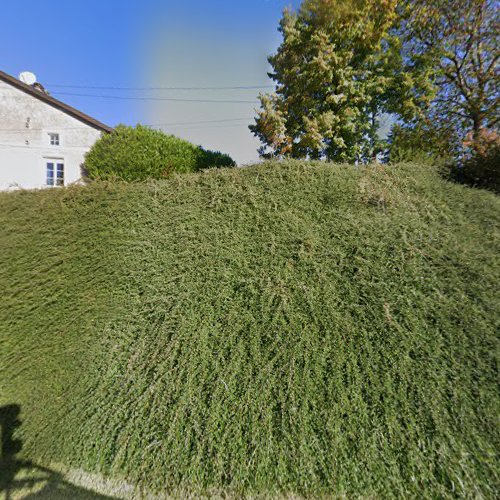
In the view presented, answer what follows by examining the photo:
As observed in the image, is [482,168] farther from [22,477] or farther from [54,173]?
[54,173]

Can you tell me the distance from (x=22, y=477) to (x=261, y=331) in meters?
2.45

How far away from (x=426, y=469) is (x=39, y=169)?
656 inches

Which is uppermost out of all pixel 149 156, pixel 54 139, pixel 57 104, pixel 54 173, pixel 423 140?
pixel 57 104

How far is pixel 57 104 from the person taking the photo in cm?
1179

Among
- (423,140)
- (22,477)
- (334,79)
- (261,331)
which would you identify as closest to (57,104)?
(334,79)


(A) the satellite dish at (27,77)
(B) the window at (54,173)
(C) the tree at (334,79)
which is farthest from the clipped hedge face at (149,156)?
(A) the satellite dish at (27,77)

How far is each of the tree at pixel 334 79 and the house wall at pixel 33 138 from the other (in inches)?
391

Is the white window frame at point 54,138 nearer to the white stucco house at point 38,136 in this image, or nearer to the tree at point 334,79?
the white stucco house at point 38,136

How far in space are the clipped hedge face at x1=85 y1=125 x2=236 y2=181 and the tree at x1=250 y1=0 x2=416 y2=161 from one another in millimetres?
2813

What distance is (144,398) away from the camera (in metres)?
2.03

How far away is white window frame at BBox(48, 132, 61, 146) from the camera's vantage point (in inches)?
461

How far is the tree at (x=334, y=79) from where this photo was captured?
687cm

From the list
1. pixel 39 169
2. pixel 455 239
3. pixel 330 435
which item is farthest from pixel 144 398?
pixel 39 169

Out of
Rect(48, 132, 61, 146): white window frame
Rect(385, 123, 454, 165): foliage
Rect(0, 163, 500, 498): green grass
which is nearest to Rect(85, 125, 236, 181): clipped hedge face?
Rect(0, 163, 500, 498): green grass
